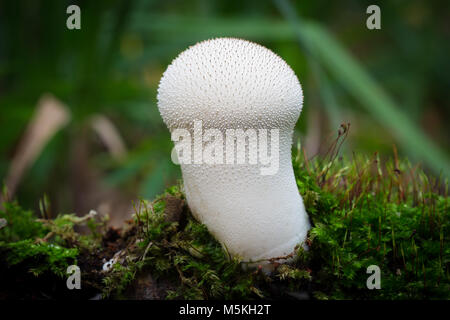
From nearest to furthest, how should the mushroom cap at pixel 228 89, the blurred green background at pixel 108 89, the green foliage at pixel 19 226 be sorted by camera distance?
1. the mushroom cap at pixel 228 89
2. the green foliage at pixel 19 226
3. the blurred green background at pixel 108 89

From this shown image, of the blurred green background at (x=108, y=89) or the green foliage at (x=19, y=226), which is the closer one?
the green foliage at (x=19, y=226)

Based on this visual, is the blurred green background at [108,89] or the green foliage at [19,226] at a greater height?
the blurred green background at [108,89]

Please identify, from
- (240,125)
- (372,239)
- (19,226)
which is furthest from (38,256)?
(372,239)

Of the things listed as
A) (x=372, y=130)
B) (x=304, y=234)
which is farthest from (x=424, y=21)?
(x=304, y=234)

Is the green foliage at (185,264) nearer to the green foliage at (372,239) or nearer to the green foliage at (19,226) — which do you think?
the green foliage at (372,239)

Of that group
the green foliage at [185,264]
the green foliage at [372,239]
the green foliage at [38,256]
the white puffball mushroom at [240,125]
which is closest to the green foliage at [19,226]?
the green foliage at [38,256]

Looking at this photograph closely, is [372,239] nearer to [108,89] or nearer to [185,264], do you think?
[185,264]
